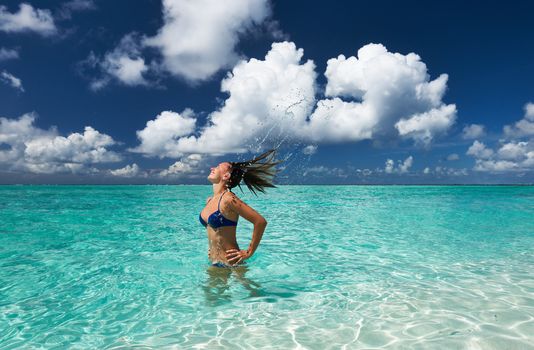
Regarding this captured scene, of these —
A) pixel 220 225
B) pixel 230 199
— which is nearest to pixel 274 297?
pixel 220 225

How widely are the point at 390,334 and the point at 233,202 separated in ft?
8.90

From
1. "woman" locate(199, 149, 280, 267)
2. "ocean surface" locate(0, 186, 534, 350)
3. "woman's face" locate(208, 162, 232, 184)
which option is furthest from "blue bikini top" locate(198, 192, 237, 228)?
"ocean surface" locate(0, 186, 534, 350)

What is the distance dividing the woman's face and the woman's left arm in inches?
16.6

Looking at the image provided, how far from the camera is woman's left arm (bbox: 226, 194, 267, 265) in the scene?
498 centimetres

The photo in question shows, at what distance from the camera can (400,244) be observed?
1104 cm

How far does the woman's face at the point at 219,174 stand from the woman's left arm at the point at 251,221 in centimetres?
42

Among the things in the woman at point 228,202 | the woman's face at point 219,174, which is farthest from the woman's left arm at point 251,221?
the woman's face at point 219,174

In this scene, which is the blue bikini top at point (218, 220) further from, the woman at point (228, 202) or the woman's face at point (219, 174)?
the woman's face at point (219, 174)

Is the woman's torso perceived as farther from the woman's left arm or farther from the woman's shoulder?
the woman's left arm

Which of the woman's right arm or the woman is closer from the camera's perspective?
the woman's right arm

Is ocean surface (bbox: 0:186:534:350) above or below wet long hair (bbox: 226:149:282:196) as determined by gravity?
below

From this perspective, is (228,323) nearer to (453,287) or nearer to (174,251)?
(453,287)

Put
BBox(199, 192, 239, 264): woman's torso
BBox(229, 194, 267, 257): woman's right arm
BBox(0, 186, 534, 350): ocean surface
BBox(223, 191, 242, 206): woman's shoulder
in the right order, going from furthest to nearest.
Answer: BBox(199, 192, 239, 264): woman's torso, BBox(223, 191, 242, 206): woman's shoulder, BBox(229, 194, 267, 257): woman's right arm, BBox(0, 186, 534, 350): ocean surface

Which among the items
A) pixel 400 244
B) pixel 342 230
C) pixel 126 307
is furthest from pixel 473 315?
pixel 342 230
